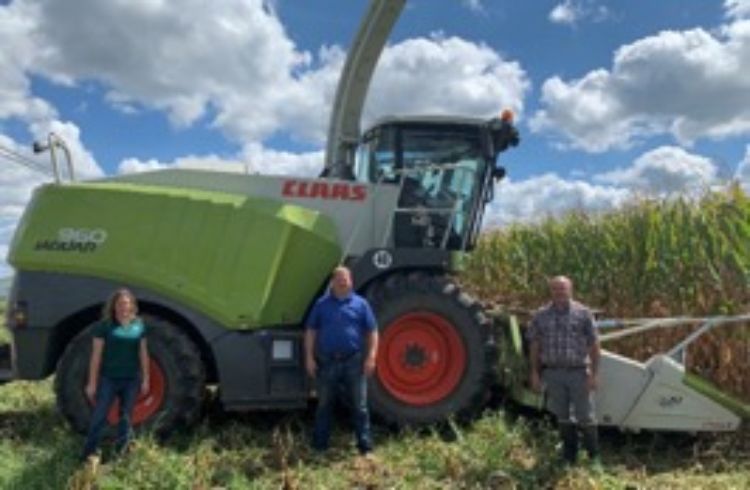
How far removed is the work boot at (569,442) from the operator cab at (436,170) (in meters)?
2.01

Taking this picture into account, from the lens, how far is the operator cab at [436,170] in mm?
7781

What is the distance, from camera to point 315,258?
742 centimetres

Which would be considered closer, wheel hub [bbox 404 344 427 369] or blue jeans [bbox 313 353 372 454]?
blue jeans [bbox 313 353 372 454]

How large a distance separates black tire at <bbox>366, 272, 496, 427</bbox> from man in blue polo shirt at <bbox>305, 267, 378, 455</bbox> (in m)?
0.46

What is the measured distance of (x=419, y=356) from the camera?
24.0 feet

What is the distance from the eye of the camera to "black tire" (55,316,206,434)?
273 inches

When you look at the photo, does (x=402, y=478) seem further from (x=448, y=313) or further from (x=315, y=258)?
(x=315, y=258)

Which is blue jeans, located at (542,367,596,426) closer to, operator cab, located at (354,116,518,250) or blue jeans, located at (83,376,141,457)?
operator cab, located at (354,116,518,250)

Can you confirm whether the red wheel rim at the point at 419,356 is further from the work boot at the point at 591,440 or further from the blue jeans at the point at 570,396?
the work boot at the point at 591,440

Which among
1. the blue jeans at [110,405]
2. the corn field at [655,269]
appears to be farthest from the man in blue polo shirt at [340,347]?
the corn field at [655,269]

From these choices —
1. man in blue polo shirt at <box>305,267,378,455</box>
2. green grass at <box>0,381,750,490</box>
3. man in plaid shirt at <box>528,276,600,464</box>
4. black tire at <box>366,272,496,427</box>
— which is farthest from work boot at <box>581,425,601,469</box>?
man in blue polo shirt at <box>305,267,378,455</box>

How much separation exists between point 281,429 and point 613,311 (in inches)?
137

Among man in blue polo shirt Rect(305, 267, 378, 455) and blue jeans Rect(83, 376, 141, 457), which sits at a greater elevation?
man in blue polo shirt Rect(305, 267, 378, 455)

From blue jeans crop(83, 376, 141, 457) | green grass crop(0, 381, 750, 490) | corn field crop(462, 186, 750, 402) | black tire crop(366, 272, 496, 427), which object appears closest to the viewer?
green grass crop(0, 381, 750, 490)
